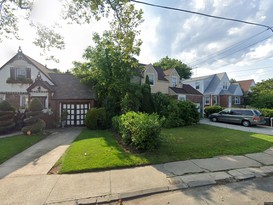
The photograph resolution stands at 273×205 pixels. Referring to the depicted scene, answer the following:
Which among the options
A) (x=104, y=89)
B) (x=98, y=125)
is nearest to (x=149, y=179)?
(x=98, y=125)

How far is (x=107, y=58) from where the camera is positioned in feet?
52.3

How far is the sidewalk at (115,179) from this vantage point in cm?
402

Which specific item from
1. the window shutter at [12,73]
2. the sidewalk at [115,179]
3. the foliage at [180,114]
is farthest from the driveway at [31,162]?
the window shutter at [12,73]

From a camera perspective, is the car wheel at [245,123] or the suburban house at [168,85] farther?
the suburban house at [168,85]

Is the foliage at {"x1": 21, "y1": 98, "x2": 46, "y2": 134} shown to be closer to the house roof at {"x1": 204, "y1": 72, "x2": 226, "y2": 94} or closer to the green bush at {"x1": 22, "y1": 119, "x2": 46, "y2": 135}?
the green bush at {"x1": 22, "y1": 119, "x2": 46, "y2": 135}

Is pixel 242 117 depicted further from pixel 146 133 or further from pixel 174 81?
pixel 146 133

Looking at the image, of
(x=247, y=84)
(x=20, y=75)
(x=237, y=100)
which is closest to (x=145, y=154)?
(x=20, y=75)

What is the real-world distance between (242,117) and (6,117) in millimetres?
20951

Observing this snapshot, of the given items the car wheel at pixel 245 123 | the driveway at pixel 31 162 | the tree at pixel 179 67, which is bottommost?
the driveway at pixel 31 162

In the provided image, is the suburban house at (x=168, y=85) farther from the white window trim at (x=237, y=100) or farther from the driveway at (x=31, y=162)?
the driveway at (x=31, y=162)

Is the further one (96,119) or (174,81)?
(174,81)

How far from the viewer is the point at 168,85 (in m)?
24.6

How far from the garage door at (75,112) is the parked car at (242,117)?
14735mm

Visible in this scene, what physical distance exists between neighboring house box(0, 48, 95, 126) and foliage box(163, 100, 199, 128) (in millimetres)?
7604
